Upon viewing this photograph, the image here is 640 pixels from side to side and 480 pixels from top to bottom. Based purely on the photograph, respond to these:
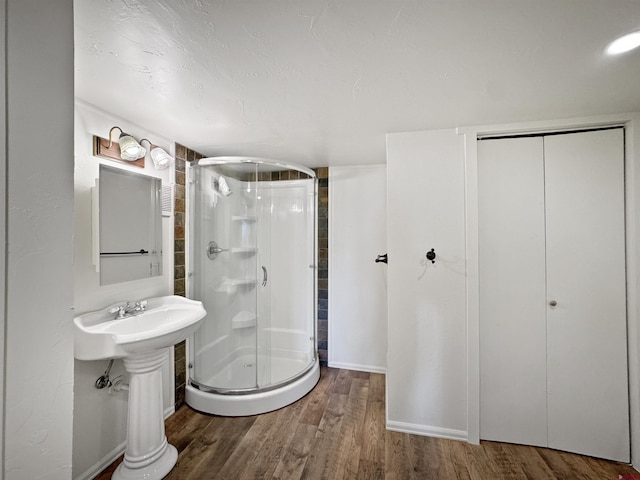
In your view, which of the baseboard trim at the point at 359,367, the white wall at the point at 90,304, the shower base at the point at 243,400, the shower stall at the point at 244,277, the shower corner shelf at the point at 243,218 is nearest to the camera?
the white wall at the point at 90,304

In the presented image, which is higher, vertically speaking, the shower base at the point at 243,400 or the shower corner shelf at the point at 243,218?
the shower corner shelf at the point at 243,218

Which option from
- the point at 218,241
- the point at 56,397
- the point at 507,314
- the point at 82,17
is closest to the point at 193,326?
the point at 218,241

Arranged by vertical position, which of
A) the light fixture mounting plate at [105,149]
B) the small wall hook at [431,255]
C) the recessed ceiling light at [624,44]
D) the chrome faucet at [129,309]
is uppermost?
the recessed ceiling light at [624,44]

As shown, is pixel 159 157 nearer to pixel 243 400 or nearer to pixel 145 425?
pixel 145 425

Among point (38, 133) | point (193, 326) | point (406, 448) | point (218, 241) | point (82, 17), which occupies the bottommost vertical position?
point (406, 448)

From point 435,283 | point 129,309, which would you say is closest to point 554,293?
point 435,283

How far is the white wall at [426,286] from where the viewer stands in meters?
1.82

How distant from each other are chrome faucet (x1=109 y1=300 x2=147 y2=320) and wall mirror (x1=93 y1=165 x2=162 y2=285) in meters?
0.16

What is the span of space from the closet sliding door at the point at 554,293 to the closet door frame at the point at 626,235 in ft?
0.12

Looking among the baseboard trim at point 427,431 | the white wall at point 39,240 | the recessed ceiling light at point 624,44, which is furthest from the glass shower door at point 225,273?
the recessed ceiling light at point 624,44

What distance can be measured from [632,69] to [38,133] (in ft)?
7.22

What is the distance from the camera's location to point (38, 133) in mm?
572

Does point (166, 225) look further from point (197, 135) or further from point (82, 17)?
point (82, 17)

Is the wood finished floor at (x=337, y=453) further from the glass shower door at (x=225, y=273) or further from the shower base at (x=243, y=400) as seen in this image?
the glass shower door at (x=225, y=273)
